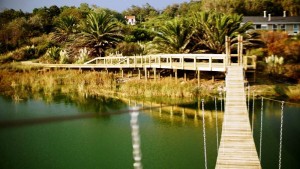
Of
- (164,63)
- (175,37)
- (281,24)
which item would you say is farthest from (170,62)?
(281,24)

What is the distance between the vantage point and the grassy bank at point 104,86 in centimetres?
1509

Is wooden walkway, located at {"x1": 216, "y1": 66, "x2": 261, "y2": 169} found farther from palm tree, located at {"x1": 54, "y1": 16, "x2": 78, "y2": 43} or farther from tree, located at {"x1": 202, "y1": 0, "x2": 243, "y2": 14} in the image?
tree, located at {"x1": 202, "y1": 0, "x2": 243, "y2": 14}

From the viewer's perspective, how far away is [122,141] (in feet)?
33.6

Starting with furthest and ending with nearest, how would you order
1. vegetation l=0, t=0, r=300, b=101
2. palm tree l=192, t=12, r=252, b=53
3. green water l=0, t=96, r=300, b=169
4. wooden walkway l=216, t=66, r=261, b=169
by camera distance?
1. palm tree l=192, t=12, r=252, b=53
2. vegetation l=0, t=0, r=300, b=101
3. green water l=0, t=96, r=300, b=169
4. wooden walkway l=216, t=66, r=261, b=169

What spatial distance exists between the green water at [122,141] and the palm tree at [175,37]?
18.0 feet

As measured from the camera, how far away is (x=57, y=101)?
15727mm

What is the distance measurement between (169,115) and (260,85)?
15.5 feet

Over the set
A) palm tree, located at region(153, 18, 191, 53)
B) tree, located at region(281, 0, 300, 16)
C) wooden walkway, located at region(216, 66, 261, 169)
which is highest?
tree, located at region(281, 0, 300, 16)

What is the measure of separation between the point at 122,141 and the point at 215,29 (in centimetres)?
996

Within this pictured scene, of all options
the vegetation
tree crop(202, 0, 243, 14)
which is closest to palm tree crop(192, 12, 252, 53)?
the vegetation

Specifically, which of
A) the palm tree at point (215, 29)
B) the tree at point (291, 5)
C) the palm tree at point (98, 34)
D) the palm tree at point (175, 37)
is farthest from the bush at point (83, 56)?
the tree at point (291, 5)

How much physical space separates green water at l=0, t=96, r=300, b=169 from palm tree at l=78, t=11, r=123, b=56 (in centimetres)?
1008

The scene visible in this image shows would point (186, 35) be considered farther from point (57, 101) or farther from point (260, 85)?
point (57, 101)

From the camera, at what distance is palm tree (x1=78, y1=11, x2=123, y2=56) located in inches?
918
